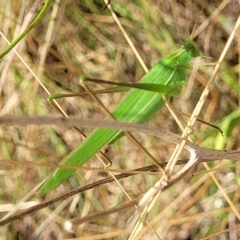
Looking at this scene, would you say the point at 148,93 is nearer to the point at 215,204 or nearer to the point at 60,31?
the point at 215,204

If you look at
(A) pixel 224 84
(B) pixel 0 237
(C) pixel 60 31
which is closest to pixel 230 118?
(A) pixel 224 84

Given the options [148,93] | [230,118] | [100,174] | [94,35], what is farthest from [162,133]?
[94,35]

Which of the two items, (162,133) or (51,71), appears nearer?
(162,133)

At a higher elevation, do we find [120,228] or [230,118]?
[230,118]

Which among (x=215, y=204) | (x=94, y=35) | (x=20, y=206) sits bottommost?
(x=215, y=204)

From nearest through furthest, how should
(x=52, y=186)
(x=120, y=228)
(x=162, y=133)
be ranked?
(x=162, y=133), (x=52, y=186), (x=120, y=228)

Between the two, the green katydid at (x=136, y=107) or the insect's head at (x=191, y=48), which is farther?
the insect's head at (x=191, y=48)

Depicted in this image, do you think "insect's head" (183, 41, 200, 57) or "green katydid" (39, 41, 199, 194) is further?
"insect's head" (183, 41, 200, 57)

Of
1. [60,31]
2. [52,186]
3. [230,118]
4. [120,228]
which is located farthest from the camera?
[60,31]
